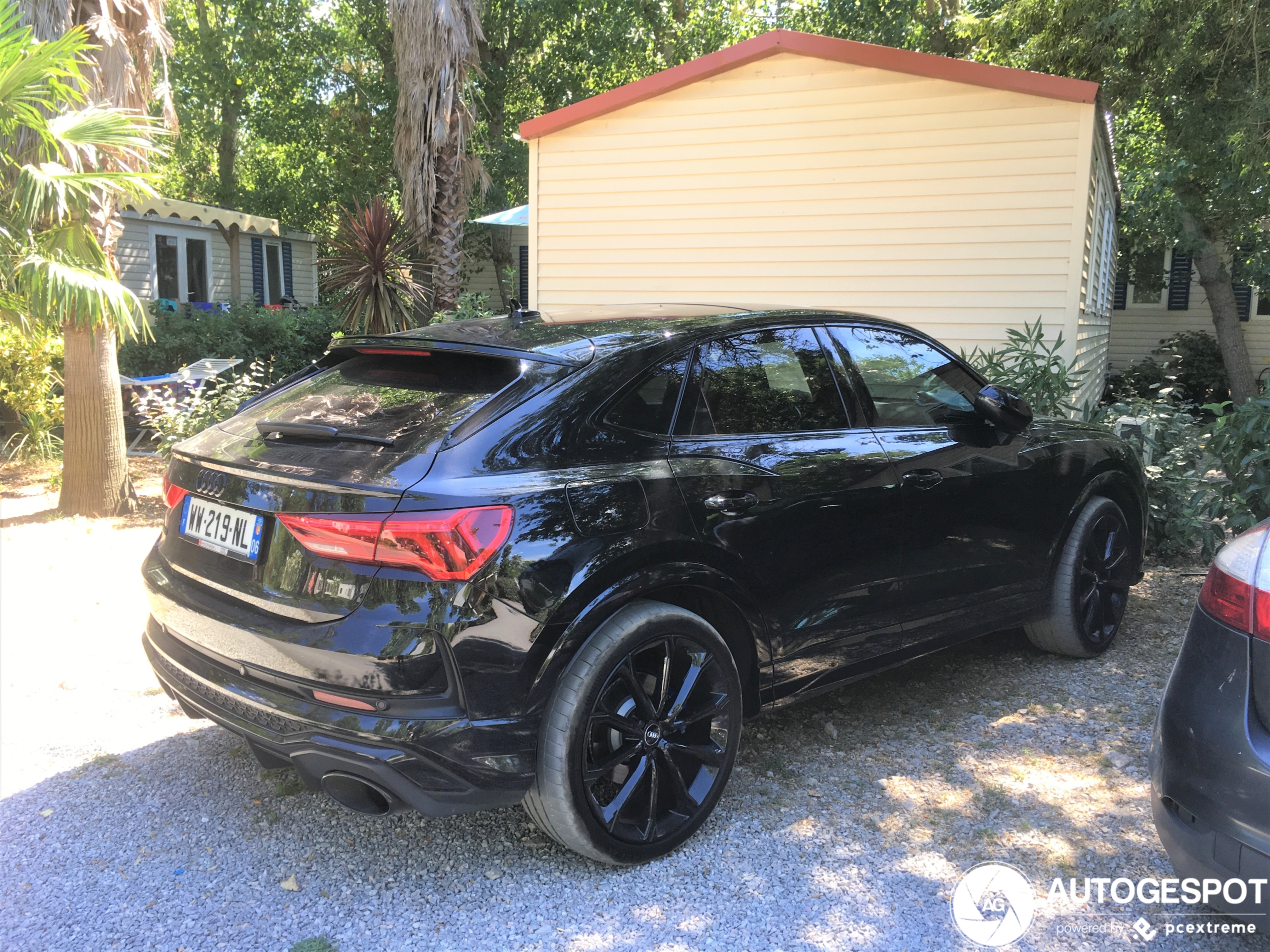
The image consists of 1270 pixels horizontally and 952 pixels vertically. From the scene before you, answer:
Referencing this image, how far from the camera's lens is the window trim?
9.95 feet

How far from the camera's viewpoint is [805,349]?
3.53m

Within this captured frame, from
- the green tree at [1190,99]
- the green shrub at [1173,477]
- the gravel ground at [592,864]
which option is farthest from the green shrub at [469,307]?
the green tree at [1190,99]

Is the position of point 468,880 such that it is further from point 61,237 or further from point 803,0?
point 803,0

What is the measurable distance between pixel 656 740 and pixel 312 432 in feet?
4.38

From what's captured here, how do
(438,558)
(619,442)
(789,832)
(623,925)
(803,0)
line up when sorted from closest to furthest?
(438,558)
(623,925)
(619,442)
(789,832)
(803,0)

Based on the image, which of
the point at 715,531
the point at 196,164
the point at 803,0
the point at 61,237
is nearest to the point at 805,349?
the point at 715,531

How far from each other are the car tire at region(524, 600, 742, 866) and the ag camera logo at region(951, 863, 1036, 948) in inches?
30.0

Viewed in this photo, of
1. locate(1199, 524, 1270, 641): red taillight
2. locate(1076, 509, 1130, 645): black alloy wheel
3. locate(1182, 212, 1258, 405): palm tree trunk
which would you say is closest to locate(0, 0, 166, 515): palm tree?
locate(1076, 509, 1130, 645): black alloy wheel

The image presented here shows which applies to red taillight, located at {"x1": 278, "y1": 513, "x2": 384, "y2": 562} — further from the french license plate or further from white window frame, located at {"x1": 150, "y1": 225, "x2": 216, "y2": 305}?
white window frame, located at {"x1": 150, "y1": 225, "x2": 216, "y2": 305}

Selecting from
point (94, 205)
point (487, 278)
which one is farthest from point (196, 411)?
point (487, 278)

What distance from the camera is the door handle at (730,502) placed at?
295 cm

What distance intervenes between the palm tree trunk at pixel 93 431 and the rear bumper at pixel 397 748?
5.66 m

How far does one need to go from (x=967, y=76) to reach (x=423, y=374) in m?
6.83

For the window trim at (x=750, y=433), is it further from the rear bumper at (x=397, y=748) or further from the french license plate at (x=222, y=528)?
the french license plate at (x=222, y=528)
